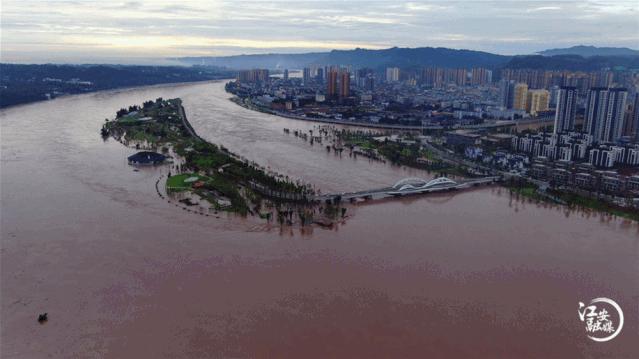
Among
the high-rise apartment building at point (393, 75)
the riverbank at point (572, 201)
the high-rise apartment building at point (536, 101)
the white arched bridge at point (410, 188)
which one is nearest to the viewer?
the riverbank at point (572, 201)

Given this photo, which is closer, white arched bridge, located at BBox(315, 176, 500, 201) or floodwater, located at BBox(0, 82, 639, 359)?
floodwater, located at BBox(0, 82, 639, 359)

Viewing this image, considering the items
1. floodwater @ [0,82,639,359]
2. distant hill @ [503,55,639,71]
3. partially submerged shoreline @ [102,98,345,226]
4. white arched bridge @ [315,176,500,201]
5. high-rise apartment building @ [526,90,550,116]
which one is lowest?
floodwater @ [0,82,639,359]

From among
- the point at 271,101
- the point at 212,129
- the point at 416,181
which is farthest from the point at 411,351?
the point at 271,101

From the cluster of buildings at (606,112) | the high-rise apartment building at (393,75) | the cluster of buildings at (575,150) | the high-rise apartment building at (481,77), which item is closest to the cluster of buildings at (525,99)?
the cluster of buildings at (606,112)

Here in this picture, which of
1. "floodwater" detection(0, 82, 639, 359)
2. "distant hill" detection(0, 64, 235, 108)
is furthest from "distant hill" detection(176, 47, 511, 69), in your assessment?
"floodwater" detection(0, 82, 639, 359)

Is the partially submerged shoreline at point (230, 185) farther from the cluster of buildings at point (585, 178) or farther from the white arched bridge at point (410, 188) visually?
the cluster of buildings at point (585, 178)

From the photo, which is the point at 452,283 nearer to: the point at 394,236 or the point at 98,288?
the point at 394,236

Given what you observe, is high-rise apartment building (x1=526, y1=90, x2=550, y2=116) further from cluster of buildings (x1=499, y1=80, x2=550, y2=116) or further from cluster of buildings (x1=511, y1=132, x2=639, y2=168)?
cluster of buildings (x1=511, y1=132, x2=639, y2=168)
